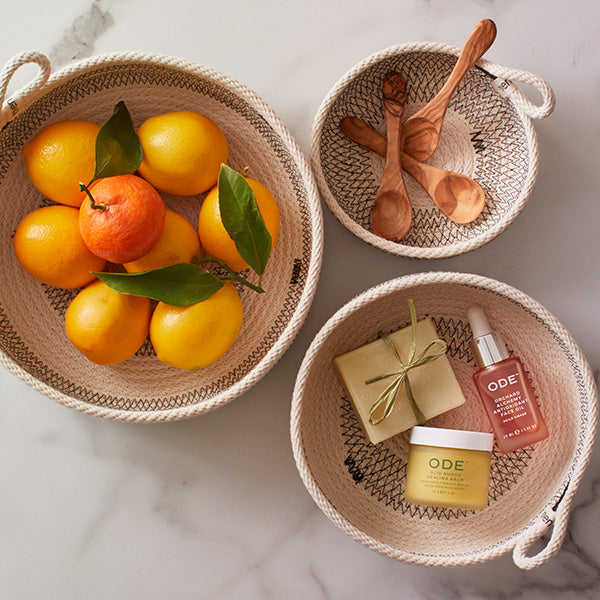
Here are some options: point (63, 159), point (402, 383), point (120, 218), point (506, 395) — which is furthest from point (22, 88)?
point (506, 395)

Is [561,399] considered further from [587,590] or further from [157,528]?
[157,528]

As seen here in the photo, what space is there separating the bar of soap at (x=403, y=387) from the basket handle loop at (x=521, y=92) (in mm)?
284

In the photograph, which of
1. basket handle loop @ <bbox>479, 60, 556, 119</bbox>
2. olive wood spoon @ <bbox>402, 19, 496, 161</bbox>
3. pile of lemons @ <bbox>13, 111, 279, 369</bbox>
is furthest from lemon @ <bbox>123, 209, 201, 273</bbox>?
basket handle loop @ <bbox>479, 60, 556, 119</bbox>

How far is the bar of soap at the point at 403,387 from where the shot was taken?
0.71 meters

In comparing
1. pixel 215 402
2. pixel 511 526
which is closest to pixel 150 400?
pixel 215 402

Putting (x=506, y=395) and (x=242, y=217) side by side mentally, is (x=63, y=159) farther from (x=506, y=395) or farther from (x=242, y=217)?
(x=506, y=395)

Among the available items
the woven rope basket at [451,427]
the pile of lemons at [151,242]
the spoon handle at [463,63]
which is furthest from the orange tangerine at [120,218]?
the spoon handle at [463,63]

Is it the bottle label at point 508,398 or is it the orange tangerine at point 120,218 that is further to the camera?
the bottle label at point 508,398

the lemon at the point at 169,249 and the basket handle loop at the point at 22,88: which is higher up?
the basket handle loop at the point at 22,88

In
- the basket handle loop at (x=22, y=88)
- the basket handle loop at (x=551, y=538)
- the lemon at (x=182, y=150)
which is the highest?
the basket handle loop at (x=22, y=88)

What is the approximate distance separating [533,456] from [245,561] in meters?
0.42

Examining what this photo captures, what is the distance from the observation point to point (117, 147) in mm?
627

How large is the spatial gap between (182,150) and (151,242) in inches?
4.3

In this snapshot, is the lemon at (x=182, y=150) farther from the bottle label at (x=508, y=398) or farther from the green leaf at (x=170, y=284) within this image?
the bottle label at (x=508, y=398)
